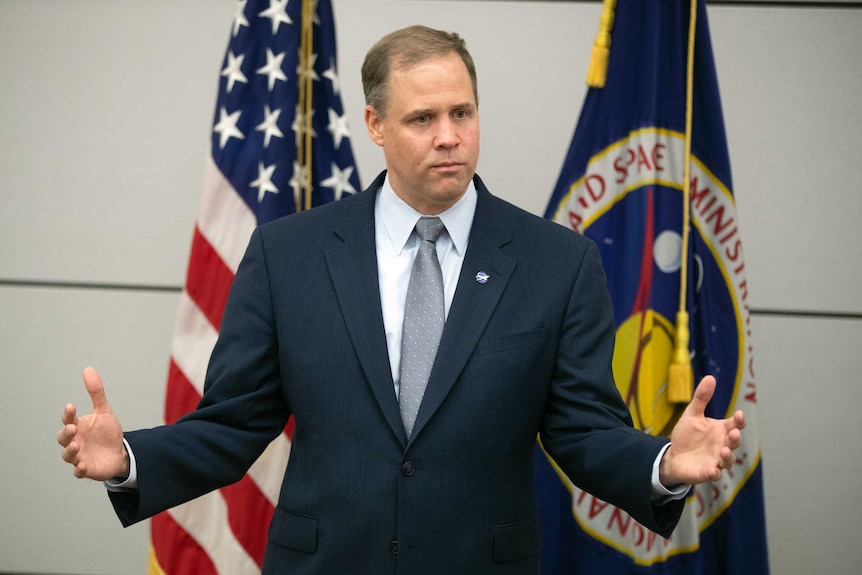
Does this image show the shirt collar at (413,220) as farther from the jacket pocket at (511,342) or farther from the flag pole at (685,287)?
the flag pole at (685,287)

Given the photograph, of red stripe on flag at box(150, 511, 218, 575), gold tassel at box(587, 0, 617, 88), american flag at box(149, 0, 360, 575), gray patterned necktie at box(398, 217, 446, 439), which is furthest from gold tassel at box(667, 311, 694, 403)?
red stripe on flag at box(150, 511, 218, 575)

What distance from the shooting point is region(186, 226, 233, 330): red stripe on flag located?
256 centimetres

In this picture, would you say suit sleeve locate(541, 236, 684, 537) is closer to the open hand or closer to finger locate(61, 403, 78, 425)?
the open hand

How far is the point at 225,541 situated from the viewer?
2.56m

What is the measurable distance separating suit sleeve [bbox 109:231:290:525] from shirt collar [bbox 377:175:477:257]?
25 cm

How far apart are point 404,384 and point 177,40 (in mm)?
1998

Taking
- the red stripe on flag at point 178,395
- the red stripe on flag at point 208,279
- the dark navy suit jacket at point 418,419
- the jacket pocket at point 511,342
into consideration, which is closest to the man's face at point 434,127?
the dark navy suit jacket at point 418,419

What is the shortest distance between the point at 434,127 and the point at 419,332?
0.37 metres

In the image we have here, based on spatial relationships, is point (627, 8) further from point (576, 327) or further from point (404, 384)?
point (404, 384)

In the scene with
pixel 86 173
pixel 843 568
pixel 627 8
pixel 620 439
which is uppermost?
pixel 627 8

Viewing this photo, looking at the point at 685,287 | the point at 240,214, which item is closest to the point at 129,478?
the point at 240,214

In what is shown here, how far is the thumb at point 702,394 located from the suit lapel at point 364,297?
0.48 meters

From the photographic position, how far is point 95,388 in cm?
144

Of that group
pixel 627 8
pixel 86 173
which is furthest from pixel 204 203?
pixel 627 8
